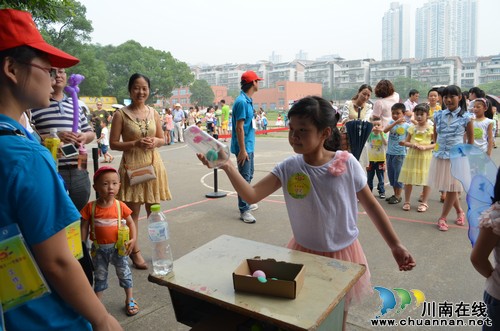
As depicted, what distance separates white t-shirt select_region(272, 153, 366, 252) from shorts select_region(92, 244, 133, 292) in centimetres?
156

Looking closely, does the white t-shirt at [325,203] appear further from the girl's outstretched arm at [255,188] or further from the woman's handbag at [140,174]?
the woman's handbag at [140,174]

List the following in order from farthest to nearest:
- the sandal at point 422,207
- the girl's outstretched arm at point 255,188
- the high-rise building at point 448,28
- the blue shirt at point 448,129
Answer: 1. the high-rise building at point 448,28
2. the sandal at point 422,207
3. the blue shirt at point 448,129
4. the girl's outstretched arm at point 255,188

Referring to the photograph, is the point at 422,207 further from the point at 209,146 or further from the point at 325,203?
the point at 209,146

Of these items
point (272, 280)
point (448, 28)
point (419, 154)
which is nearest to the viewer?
point (272, 280)

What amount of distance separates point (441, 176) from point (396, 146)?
4.08ft

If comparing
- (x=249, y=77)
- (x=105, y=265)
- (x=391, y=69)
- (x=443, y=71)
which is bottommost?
(x=105, y=265)

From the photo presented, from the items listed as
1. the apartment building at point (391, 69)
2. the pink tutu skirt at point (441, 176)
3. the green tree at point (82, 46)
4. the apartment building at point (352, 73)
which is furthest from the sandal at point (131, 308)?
the apartment building at point (352, 73)

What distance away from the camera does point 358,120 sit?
5.02 meters

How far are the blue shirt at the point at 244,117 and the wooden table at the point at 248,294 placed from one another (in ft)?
10.1

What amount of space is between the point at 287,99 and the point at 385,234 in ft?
210

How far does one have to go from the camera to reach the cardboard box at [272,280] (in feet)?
5.03

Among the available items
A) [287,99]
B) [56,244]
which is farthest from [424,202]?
[287,99]

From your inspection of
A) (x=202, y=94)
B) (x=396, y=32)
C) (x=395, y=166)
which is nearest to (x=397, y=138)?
(x=395, y=166)

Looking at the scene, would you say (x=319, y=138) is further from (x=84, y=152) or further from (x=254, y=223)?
(x=254, y=223)
